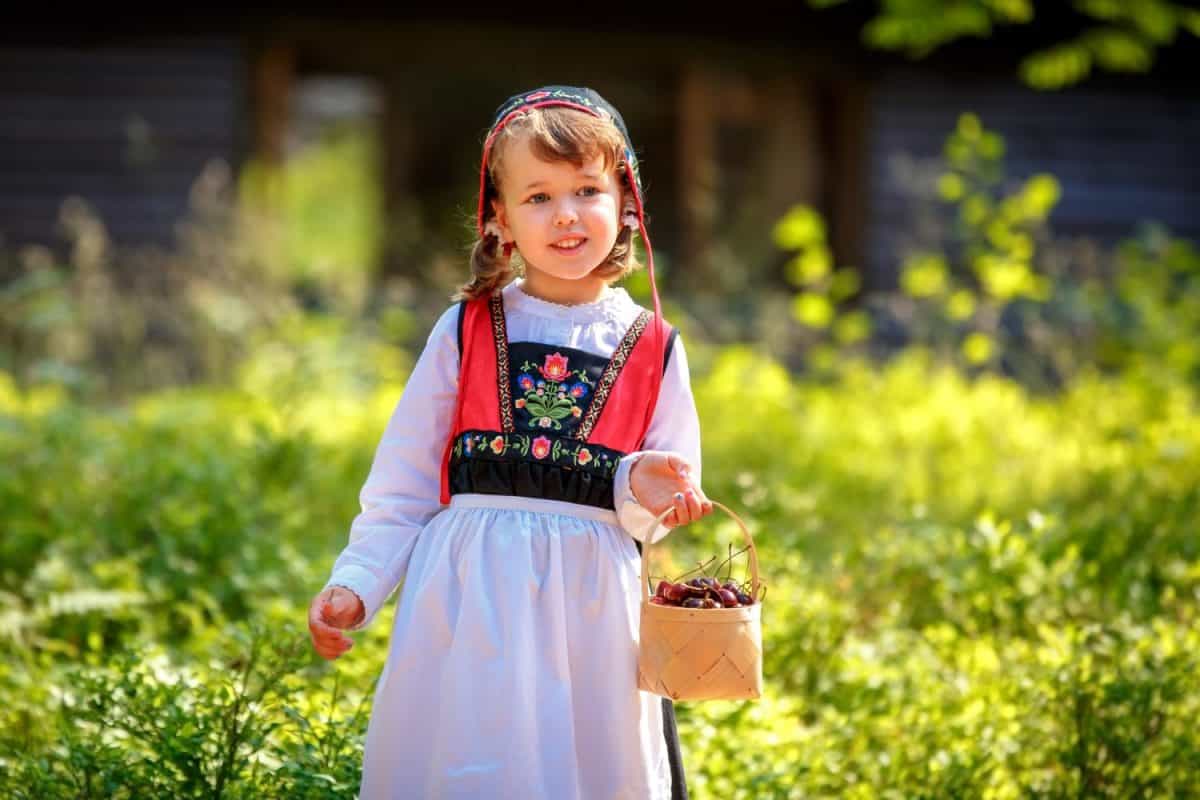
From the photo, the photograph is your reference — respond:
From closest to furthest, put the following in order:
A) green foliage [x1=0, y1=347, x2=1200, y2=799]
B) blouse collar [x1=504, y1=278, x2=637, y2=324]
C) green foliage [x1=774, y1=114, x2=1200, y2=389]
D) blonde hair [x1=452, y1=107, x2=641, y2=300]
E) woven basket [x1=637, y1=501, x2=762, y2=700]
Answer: woven basket [x1=637, y1=501, x2=762, y2=700] < blonde hair [x1=452, y1=107, x2=641, y2=300] < blouse collar [x1=504, y1=278, x2=637, y2=324] < green foliage [x1=0, y1=347, x2=1200, y2=799] < green foliage [x1=774, y1=114, x2=1200, y2=389]

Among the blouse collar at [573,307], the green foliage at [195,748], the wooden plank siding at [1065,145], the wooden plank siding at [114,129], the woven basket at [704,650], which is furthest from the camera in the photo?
the wooden plank siding at [1065,145]

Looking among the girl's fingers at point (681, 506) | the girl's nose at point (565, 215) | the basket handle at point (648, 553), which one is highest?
the girl's nose at point (565, 215)

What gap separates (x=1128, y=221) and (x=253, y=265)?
628 cm

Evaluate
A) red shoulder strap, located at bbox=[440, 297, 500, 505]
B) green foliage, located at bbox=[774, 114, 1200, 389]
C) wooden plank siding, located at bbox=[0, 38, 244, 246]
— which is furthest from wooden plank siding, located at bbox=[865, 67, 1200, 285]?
red shoulder strap, located at bbox=[440, 297, 500, 505]

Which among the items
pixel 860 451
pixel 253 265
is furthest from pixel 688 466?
pixel 253 265

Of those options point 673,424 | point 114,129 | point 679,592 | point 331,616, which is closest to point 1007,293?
point 673,424

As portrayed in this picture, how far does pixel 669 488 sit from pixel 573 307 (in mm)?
379

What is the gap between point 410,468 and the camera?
2.34 metres

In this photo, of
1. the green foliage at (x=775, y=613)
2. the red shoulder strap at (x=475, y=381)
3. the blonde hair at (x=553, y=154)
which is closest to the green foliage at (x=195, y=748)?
the green foliage at (x=775, y=613)

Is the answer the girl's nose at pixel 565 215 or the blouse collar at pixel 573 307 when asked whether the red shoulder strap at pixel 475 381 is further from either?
the girl's nose at pixel 565 215

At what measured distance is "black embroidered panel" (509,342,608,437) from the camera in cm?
226

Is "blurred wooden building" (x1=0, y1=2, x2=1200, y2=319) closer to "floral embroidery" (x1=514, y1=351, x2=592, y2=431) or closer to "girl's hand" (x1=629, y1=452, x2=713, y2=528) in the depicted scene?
"floral embroidery" (x1=514, y1=351, x2=592, y2=431)

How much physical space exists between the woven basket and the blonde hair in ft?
1.65

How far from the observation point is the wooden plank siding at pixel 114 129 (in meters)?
9.19
